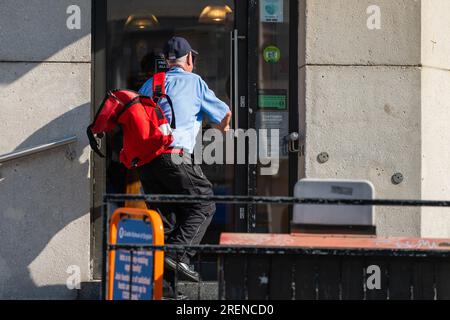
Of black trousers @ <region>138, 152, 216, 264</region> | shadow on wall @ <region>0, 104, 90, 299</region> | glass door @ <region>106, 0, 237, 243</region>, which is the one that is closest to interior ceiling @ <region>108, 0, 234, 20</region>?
glass door @ <region>106, 0, 237, 243</region>

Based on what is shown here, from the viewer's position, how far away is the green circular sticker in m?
8.27

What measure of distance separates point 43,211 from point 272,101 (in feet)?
7.14

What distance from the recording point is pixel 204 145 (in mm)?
8250

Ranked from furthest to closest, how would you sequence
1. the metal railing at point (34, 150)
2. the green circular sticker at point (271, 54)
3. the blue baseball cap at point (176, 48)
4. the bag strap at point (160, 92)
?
the green circular sticker at point (271, 54) → the metal railing at point (34, 150) → the blue baseball cap at point (176, 48) → the bag strap at point (160, 92)

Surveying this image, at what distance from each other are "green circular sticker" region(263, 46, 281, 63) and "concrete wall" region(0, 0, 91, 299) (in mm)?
1564

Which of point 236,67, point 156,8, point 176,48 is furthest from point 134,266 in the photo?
point 156,8

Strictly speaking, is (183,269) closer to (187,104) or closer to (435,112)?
(187,104)

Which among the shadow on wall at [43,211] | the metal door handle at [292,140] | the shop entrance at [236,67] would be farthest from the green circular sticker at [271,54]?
the shadow on wall at [43,211]

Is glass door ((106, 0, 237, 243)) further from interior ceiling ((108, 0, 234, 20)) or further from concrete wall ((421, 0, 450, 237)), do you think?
concrete wall ((421, 0, 450, 237))

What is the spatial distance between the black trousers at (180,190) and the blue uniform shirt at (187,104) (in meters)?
0.16

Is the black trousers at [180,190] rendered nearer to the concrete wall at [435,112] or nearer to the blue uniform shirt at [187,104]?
the blue uniform shirt at [187,104]

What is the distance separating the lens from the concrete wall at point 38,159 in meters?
7.84
